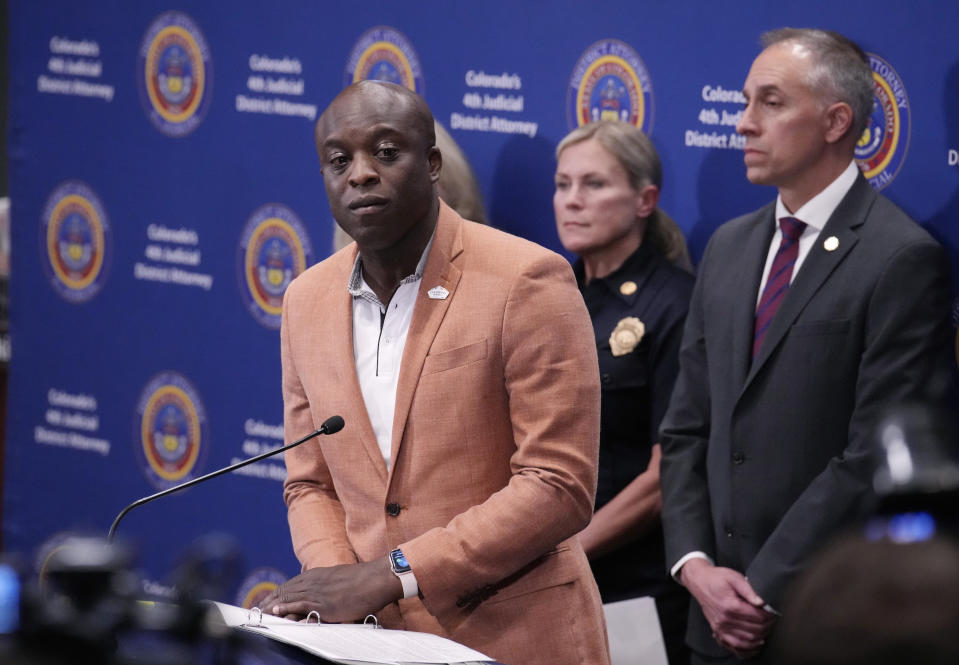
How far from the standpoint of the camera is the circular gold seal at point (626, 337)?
3703 mm

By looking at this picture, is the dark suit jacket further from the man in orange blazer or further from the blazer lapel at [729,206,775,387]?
the man in orange blazer

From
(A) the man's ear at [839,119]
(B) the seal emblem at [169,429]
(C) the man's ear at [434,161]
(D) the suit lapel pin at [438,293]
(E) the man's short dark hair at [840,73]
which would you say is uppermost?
(E) the man's short dark hair at [840,73]

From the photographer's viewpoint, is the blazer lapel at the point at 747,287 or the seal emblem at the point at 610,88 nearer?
the blazer lapel at the point at 747,287

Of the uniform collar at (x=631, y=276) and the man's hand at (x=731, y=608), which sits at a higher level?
the uniform collar at (x=631, y=276)

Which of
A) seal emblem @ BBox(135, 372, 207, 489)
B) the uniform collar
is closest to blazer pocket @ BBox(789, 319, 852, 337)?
the uniform collar

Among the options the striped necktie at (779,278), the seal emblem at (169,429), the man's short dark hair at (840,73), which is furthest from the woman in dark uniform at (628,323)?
the seal emblem at (169,429)

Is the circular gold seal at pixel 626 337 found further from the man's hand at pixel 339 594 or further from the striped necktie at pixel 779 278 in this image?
the man's hand at pixel 339 594

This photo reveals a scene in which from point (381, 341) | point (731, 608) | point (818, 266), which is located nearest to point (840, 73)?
point (818, 266)

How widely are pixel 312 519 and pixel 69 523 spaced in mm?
3604

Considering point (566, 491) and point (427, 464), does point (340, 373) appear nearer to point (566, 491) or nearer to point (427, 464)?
point (427, 464)

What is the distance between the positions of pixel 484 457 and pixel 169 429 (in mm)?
3257

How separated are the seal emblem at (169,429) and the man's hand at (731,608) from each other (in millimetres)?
2676

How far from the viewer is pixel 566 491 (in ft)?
8.07

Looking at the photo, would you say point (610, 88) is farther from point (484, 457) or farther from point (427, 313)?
point (484, 457)
